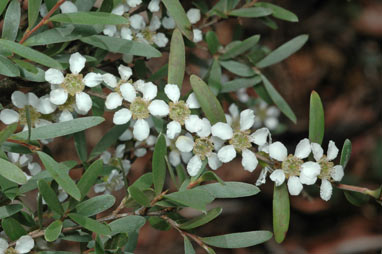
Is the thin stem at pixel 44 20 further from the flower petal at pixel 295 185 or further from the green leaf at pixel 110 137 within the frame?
the flower petal at pixel 295 185

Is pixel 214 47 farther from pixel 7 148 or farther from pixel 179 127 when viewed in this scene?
pixel 7 148

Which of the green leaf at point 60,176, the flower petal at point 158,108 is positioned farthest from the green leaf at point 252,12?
the green leaf at point 60,176

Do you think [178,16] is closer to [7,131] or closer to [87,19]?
[87,19]

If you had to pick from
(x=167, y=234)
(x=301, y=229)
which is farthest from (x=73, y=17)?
(x=301, y=229)

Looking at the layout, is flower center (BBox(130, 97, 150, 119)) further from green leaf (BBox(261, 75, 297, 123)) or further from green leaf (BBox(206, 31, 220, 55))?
green leaf (BBox(261, 75, 297, 123))

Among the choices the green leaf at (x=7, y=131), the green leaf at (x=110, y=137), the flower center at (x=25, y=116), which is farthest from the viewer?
the green leaf at (x=110, y=137)
